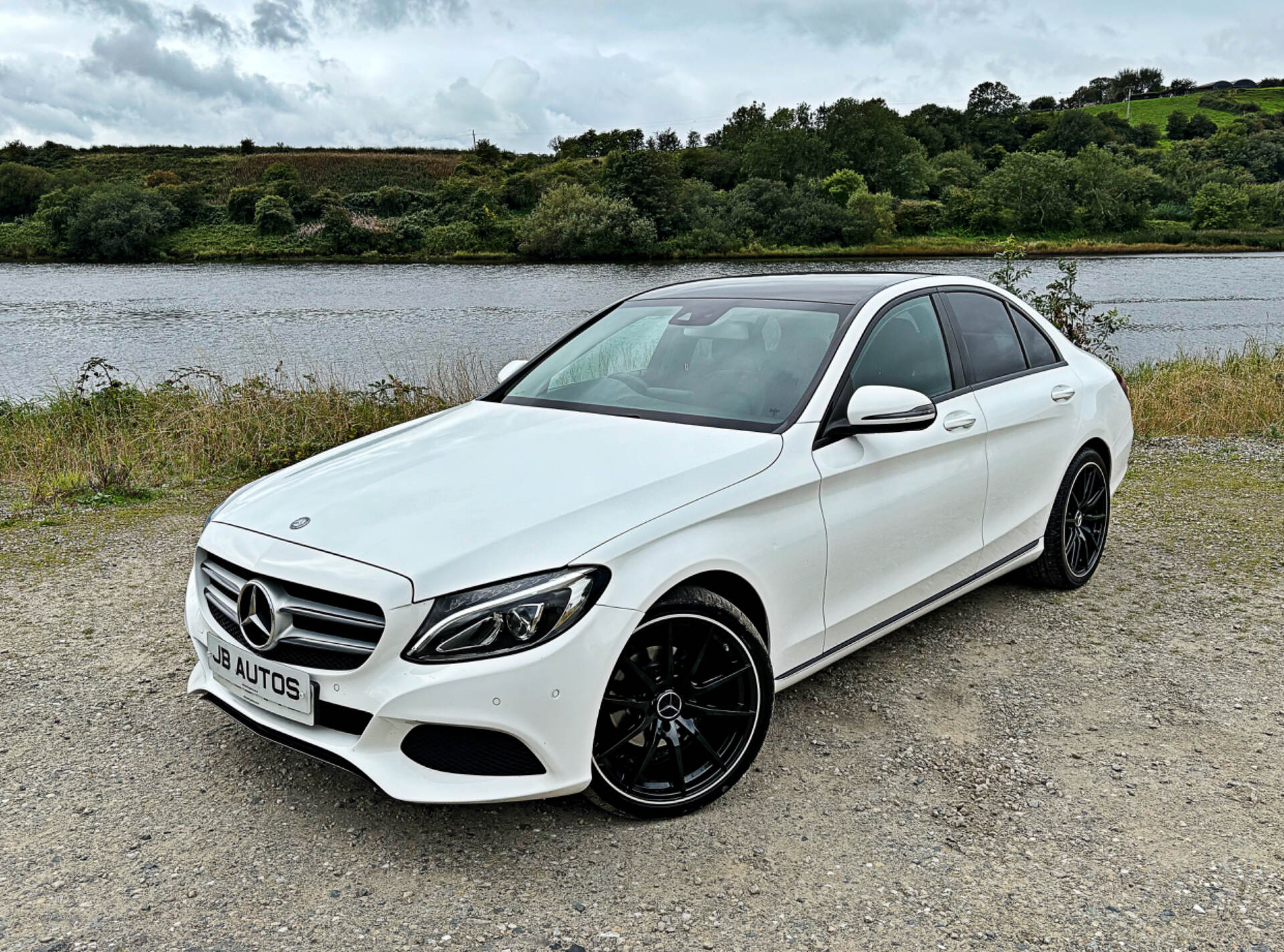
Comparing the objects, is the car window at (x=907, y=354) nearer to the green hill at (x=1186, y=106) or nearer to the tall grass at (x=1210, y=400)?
the tall grass at (x=1210, y=400)

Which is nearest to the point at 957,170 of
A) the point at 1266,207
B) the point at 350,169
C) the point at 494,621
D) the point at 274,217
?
the point at 1266,207

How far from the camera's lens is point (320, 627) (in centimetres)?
262

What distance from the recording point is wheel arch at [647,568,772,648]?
287cm

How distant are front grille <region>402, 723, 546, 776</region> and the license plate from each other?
1.13 ft

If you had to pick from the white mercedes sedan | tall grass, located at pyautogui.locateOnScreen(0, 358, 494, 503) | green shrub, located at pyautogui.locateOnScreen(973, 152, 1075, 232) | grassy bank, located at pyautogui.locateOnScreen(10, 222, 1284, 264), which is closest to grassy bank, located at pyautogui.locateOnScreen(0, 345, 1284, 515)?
tall grass, located at pyautogui.locateOnScreen(0, 358, 494, 503)

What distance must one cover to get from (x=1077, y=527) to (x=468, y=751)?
3625mm

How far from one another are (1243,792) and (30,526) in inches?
282

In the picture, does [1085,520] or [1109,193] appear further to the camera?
[1109,193]

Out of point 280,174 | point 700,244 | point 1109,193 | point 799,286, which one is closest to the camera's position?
point 799,286

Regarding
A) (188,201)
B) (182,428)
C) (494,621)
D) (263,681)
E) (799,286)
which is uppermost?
(188,201)

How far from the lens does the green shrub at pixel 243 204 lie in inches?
2191

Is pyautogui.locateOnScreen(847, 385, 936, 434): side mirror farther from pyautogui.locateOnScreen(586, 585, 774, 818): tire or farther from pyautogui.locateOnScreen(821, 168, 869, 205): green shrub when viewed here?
pyautogui.locateOnScreen(821, 168, 869, 205): green shrub

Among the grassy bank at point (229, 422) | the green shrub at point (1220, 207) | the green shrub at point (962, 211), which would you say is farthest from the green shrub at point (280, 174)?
the green shrub at point (1220, 207)

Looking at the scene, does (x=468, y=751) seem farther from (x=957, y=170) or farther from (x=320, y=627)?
(x=957, y=170)
